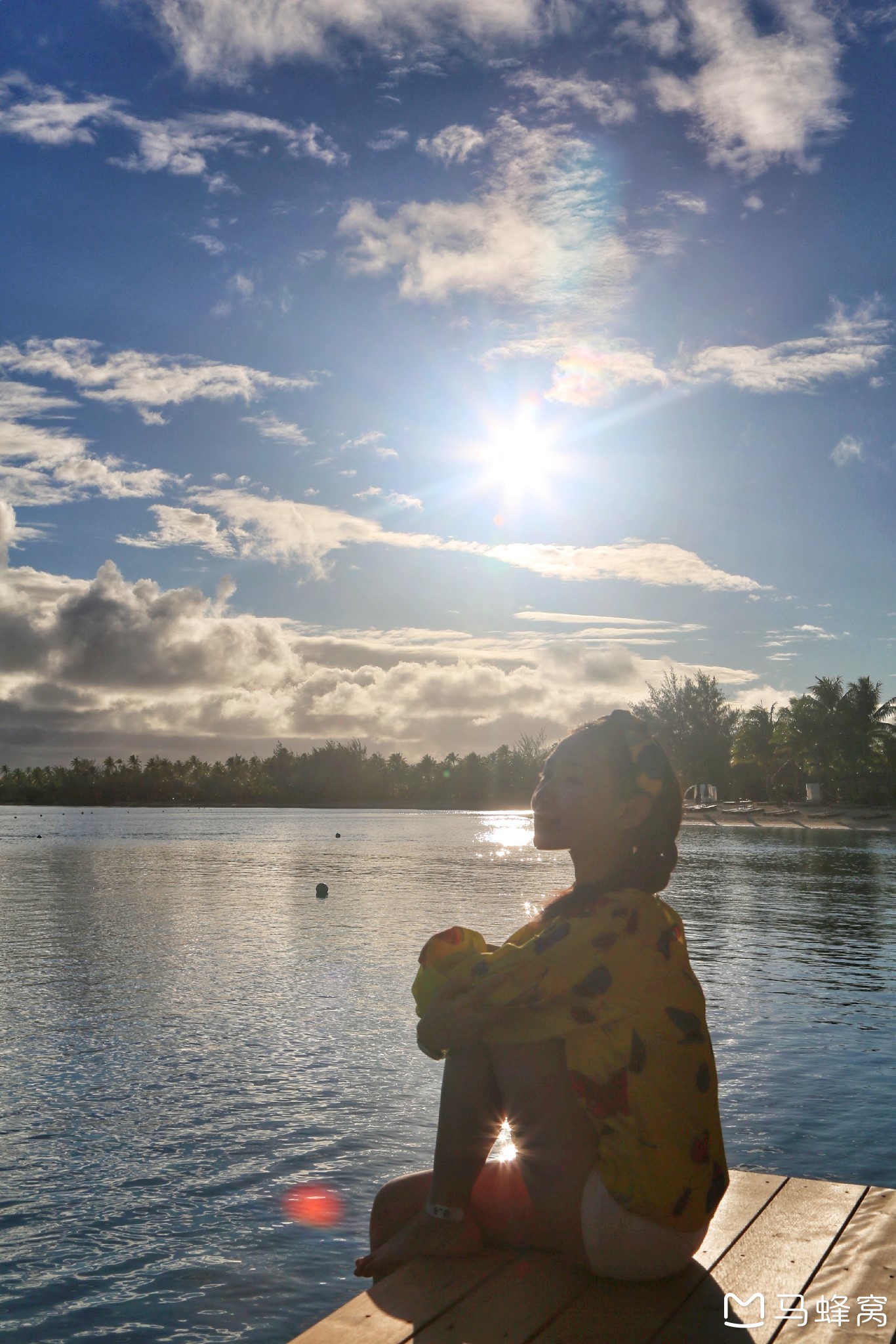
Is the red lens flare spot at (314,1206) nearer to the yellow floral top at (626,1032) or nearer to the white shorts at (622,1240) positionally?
the white shorts at (622,1240)

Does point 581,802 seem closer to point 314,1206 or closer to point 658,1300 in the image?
point 658,1300

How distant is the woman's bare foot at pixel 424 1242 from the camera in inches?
128

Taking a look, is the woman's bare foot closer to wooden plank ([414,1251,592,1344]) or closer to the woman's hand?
wooden plank ([414,1251,592,1344])

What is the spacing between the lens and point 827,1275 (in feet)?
11.0

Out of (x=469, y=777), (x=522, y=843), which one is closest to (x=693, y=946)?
(x=522, y=843)

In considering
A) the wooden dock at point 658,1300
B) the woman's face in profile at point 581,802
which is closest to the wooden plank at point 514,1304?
the wooden dock at point 658,1300

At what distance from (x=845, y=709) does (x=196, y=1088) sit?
82449mm

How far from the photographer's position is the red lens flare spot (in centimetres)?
623

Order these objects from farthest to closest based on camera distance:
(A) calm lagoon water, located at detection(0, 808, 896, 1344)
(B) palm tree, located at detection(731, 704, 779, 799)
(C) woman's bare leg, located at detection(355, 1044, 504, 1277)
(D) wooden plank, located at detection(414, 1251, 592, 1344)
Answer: (B) palm tree, located at detection(731, 704, 779, 799), (A) calm lagoon water, located at detection(0, 808, 896, 1344), (C) woman's bare leg, located at detection(355, 1044, 504, 1277), (D) wooden plank, located at detection(414, 1251, 592, 1344)

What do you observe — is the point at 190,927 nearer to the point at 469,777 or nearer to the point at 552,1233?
the point at 552,1233

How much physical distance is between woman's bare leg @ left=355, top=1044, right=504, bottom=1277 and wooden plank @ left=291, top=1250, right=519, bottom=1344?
0.16 ft

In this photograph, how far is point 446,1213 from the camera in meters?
3.24

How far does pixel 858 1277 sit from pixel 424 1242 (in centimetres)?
141

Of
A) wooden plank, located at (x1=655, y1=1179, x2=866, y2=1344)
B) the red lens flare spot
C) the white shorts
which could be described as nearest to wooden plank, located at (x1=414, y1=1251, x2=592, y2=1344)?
the white shorts
